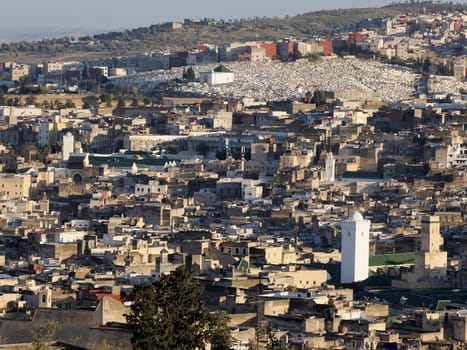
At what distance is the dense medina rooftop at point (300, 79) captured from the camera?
103250 millimetres

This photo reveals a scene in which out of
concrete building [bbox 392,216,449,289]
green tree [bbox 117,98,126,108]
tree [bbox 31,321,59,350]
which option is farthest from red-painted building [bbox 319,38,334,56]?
tree [bbox 31,321,59,350]

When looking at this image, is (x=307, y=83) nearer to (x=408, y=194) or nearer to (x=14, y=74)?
(x=14, y=74)

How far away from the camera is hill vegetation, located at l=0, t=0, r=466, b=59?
14275 centimetres

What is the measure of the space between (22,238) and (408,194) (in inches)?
557

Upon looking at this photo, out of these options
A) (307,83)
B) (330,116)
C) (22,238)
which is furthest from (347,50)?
(22,238)

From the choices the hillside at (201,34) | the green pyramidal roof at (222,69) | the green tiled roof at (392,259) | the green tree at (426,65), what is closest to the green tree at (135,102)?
the green pyramidal roof at (222,69)

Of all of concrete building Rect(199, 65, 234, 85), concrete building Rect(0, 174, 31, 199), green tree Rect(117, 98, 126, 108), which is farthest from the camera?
concrete building Rect(199, 65, 234, 85)

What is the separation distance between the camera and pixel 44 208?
211 ft

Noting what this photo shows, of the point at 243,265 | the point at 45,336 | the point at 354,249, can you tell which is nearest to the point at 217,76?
the point at 354,249

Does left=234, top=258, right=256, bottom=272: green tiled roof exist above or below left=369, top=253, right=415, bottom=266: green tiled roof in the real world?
above

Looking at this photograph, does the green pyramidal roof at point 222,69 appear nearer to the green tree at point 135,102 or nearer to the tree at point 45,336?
the green tree at point 135,102

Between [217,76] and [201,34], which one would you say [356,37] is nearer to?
[217,76]

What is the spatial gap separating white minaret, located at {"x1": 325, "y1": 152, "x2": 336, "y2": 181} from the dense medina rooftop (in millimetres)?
28331

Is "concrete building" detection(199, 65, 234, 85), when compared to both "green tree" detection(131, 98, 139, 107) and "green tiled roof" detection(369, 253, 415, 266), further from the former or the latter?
"green tiled roof" detection(369, 253, 415, 266)
